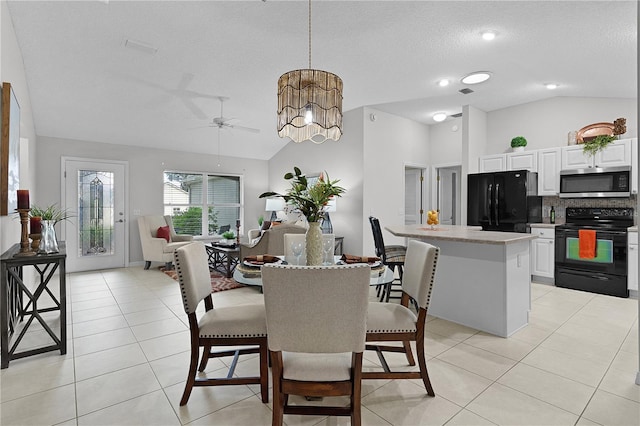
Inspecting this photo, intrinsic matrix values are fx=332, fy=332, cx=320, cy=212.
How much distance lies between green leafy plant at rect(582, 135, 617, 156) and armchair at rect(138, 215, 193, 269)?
6.21 metres

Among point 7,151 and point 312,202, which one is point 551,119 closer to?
point 312,202

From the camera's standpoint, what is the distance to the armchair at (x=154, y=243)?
5.77 metres

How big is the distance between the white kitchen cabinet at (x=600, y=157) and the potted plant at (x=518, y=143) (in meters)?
0.57

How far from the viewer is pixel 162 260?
5.77m

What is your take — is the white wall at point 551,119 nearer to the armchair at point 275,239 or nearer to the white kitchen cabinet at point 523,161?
the white kitchen cabinet at point 523,161

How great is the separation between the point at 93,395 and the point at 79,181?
4.95 metres

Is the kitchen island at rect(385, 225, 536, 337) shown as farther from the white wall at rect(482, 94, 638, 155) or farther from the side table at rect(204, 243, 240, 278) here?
the white wall at rect(482, 94, 638, 155)

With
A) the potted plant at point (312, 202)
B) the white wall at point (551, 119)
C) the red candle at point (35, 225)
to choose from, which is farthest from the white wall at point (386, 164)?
the red candle at point (35, 225)

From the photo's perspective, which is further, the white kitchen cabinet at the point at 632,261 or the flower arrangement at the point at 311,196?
the white kitchen cabinet at the point at 632,261

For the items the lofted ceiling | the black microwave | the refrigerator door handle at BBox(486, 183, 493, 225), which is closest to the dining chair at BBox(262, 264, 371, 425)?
the lofted ceiling

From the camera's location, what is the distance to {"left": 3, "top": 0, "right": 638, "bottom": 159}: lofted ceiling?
297cm

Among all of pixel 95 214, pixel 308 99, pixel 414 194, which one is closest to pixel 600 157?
pixel 414 194

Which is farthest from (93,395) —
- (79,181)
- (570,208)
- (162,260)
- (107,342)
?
(570,208)

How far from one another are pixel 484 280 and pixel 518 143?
3.26 m
